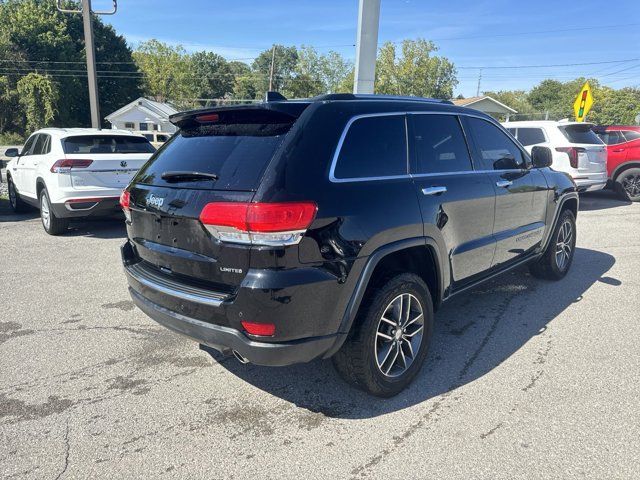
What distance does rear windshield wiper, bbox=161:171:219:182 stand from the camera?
2.69 metres

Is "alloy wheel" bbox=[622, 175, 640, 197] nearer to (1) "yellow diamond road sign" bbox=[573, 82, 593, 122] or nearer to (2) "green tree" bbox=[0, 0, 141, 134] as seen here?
(1) "yellow diamond road sign" bbox=[573, 82, 593, 122]

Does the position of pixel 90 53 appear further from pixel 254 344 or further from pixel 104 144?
pixel 254 344

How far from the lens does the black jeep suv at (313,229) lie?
2416 millimetres

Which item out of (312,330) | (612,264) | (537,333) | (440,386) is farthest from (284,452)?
(612,264)

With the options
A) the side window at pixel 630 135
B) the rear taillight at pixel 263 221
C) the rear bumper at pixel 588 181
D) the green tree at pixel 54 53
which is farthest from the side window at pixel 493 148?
the green tree at pixel 54 53

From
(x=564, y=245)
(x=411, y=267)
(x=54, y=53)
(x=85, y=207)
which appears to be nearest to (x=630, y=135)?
(x=564, y=245)

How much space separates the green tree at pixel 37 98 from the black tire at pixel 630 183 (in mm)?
47974

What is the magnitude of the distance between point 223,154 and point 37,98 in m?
51.6

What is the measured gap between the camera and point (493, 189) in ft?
12.9

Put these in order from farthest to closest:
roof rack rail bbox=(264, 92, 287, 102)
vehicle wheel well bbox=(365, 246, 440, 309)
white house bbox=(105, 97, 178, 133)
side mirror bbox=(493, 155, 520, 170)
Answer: white house bbox=(105, 97, 178, 133), side mirror bbox=(493, 155, 520, 170), roof rack rail bbox=(264, 92, 287, 102), vehicle wheel well bbox=(365, 246, 440, 309)

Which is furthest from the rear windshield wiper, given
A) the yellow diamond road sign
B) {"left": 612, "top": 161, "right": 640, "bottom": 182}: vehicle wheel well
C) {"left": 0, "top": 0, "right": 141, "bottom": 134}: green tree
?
{"left": 0, "top": 0, "right": 141, "bottom": 134}: green tree

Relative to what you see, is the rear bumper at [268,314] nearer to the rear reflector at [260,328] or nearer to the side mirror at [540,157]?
the rear reflector at [260,328]

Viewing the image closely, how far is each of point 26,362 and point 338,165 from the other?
9.08 feet

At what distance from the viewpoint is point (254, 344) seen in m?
2.44
